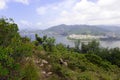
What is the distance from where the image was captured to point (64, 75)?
10.9 meters

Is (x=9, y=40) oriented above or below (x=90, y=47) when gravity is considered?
above

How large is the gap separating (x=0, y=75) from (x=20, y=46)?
1.07 m

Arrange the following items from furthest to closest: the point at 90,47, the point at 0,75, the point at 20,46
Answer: the point at 90,47 → the point at 20,46 → the point at 0,75

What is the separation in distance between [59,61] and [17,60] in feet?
20.7

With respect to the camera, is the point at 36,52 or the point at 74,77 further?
the point at 36,52

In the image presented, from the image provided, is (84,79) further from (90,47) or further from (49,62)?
(90,47)

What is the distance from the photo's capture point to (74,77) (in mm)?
10820

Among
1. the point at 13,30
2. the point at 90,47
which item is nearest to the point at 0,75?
the point at 13,30

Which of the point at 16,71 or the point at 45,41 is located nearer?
the point at 16,71

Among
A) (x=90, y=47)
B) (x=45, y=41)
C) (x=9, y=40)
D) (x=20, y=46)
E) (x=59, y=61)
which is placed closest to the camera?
(x=20, y=46)

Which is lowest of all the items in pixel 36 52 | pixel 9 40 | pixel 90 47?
pixel 90 47

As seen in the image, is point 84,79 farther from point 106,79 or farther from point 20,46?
point 20,46

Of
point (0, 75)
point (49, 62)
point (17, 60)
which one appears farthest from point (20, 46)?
point (49, 62)

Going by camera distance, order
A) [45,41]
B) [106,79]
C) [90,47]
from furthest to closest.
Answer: [90,47], [45,41], [106,79]
